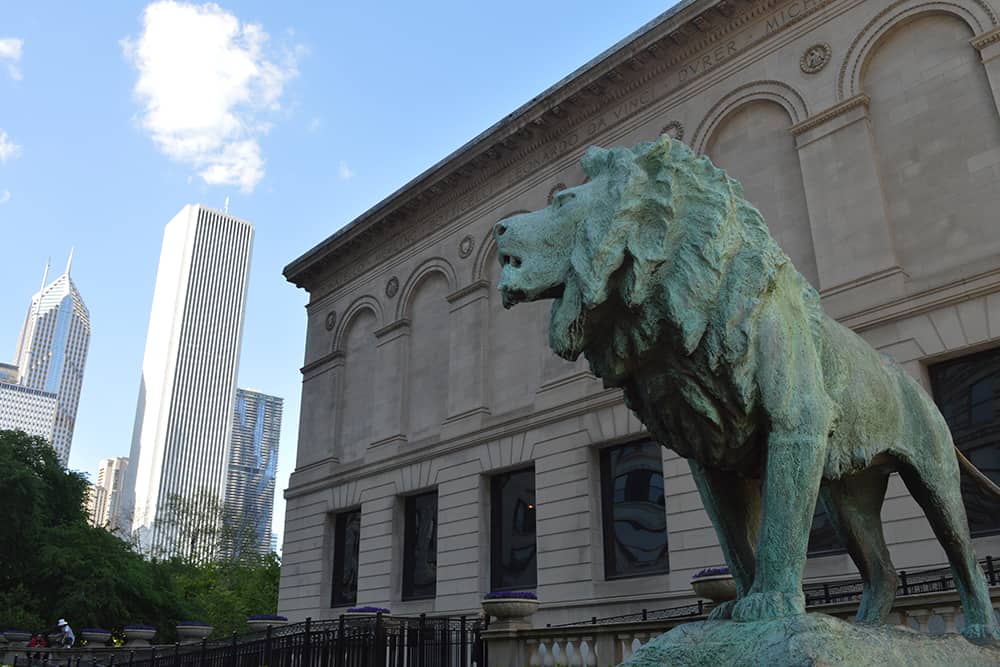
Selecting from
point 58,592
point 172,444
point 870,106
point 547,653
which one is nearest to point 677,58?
point 870,106

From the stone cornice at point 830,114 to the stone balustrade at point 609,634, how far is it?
12.4 meters

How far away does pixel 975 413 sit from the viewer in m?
16.4

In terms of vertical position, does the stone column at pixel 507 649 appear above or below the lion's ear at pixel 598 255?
below

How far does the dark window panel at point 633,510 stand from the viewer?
2064 centimetres

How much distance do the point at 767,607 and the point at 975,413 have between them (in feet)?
51.4

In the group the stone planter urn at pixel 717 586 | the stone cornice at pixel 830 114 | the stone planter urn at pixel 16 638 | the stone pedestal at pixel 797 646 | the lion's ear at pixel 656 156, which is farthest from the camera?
the stone planter urn at pixel 16 638

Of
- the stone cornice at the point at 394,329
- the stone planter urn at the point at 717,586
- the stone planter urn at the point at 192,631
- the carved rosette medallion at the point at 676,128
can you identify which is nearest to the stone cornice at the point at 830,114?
the carved rosette medallion at the point at 676,128

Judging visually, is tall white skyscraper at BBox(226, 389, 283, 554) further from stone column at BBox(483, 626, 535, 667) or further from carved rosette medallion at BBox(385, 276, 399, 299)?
stone column at BBox(483, 626, 535, 667)

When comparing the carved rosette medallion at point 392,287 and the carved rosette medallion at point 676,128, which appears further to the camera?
the carved rosette medallion at point 392,287

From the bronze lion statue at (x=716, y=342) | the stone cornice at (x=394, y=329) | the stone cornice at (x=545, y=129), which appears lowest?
the bronze lion statue at (x=716, y=342)

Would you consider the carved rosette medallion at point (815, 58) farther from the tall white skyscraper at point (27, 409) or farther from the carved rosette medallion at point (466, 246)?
the tall white skyscraper at point (27, 409)

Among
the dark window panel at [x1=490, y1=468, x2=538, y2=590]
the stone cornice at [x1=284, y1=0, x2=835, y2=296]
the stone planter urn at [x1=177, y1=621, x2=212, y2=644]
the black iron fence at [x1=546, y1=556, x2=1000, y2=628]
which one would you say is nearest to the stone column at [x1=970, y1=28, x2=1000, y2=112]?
the stone cornice at [x1=284, y1=0, x2=835, y2=296]

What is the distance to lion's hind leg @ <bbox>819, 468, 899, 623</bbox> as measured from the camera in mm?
4223

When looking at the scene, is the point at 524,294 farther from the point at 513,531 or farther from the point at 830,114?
the point at 513,531
